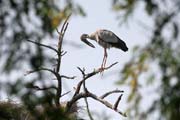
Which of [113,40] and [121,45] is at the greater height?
[113,40]

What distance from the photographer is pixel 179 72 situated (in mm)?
4969

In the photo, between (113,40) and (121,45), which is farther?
(113,40)

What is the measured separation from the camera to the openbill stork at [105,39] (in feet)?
47.4

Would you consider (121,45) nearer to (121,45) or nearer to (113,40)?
(121,45)

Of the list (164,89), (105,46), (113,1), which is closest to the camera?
(164,89)

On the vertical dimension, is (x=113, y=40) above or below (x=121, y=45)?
above

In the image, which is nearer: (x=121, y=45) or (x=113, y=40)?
(x=121, y=45)

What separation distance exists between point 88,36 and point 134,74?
10.2 m

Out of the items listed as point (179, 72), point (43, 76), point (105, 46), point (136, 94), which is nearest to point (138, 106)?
point (136, 94)

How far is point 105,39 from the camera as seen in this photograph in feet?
48.7

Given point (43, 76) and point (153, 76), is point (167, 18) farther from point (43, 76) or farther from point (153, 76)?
point (43, 76)

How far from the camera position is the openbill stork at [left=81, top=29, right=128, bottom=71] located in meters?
14.4

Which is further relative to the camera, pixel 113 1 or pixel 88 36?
pixel 88 36

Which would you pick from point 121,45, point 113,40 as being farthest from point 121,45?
point 113,40
